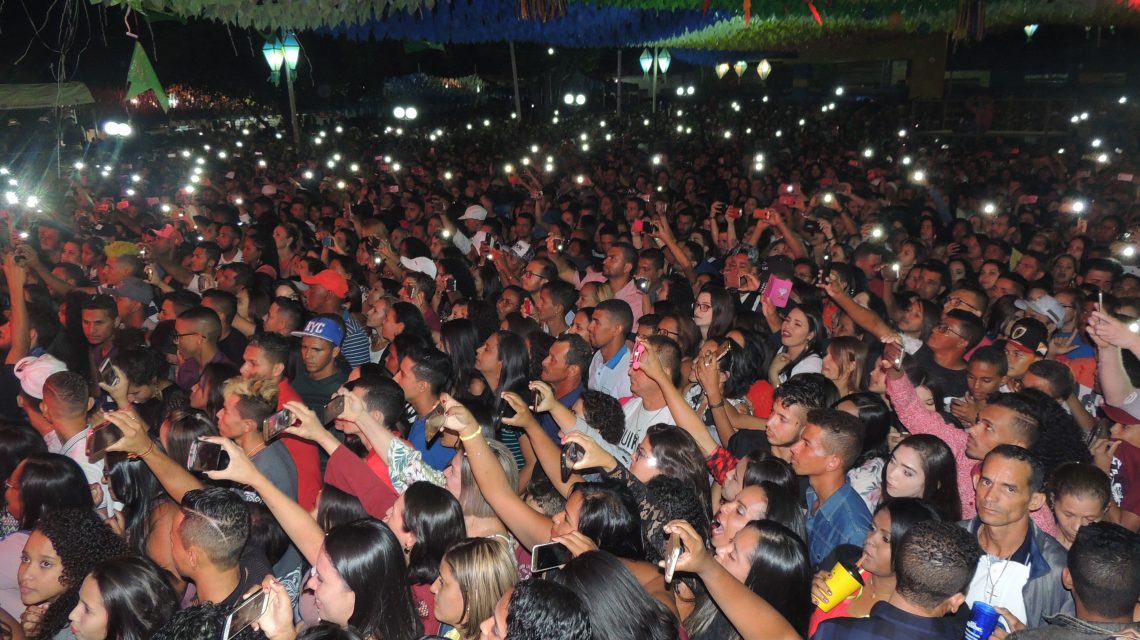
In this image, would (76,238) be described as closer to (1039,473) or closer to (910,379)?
(910,379)

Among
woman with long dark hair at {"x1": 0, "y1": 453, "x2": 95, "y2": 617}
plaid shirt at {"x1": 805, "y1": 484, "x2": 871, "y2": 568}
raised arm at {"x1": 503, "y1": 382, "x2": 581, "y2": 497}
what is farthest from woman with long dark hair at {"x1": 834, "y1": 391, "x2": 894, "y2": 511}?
Result: woman with long dark hair at {"x1": 0, "y1": 453, "x2": 95, "y2": 617}

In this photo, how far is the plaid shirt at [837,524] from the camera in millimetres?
3584

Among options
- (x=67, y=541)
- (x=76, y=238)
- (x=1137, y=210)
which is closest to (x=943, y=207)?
(x=1137, y=210)

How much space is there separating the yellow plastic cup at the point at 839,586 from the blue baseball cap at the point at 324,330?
133 inches

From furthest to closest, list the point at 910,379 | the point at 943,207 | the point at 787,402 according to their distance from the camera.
→ the point at 943,207 < the point at 910,379 < the point at 787,402

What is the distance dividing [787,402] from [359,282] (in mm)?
4593

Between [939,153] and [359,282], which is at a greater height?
[359,282]

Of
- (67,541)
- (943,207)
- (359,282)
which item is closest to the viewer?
(67,541)

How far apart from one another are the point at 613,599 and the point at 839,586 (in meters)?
0.93

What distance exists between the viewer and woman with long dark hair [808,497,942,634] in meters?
3.07

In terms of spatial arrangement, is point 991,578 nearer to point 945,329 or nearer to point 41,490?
point 945,329

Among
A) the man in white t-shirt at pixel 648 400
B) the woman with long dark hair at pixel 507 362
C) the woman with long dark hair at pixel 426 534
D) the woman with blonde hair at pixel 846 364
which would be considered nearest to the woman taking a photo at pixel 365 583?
the woman with long dark hair at pixel 426 534

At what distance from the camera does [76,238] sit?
347 inches

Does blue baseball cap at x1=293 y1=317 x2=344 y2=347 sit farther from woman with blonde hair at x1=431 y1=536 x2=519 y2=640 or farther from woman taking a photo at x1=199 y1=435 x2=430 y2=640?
woman with blonde hair at x1=431 y1=536 x2=519 y2=640
